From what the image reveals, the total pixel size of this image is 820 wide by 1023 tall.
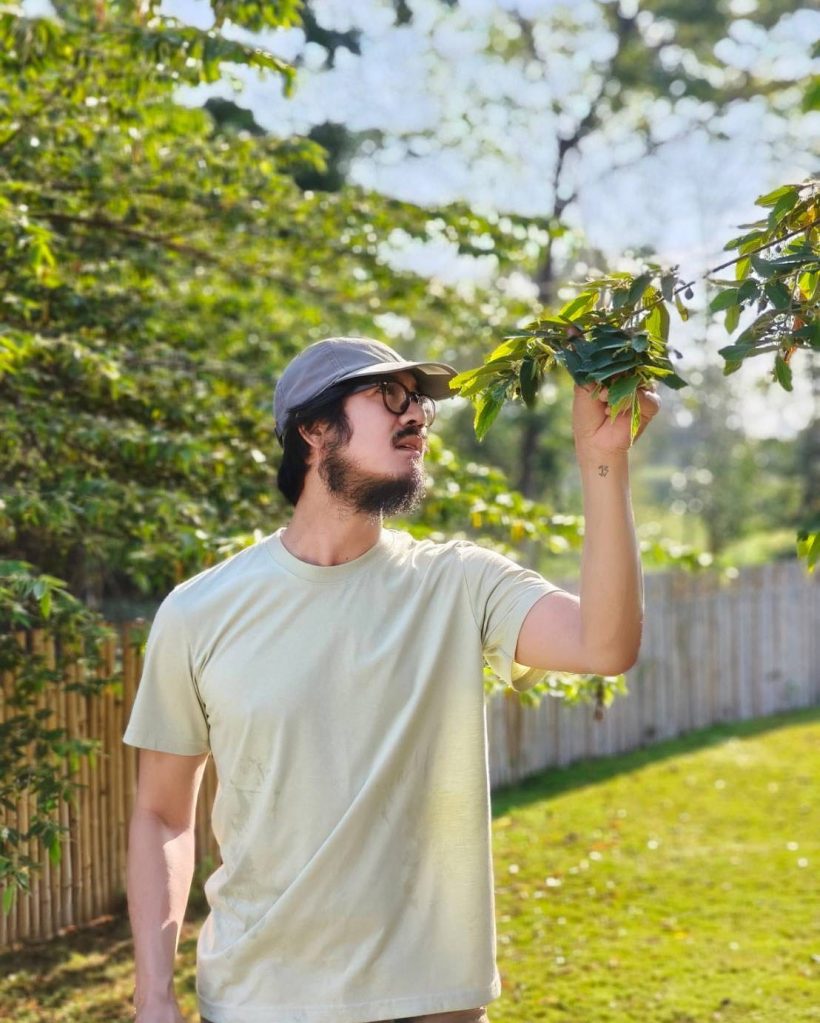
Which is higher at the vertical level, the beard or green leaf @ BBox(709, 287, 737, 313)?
green leaf @ BBox(709, 287, 737, 313)

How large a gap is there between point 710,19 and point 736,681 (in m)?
7.56

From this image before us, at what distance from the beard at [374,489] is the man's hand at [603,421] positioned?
0.43 metres

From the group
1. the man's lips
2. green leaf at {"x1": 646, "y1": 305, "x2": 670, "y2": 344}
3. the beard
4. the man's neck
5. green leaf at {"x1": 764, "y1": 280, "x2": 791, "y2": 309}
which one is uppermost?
green leaf at {"x1": 764, "y1": 280, "x2": 791, "y2": 309}

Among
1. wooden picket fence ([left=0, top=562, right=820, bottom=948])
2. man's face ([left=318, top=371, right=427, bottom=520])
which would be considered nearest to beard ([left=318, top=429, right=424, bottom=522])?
man's face ([left=318, top=371, right=427, bottom=520])

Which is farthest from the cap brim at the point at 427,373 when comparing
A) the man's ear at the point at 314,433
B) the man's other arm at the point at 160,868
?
the man's other arm at the point at 160,868

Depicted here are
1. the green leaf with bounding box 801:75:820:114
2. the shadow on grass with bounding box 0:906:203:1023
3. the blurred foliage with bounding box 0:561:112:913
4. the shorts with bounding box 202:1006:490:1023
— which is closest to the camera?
the green leaf with bounding box 801:75:820:114

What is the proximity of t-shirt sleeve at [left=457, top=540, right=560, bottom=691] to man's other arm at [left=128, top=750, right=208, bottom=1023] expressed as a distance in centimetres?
62

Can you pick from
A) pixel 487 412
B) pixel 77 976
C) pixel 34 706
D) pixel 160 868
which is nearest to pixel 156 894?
pixel 160 868

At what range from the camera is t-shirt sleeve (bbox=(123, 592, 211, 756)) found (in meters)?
2.32

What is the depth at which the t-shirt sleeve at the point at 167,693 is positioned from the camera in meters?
2.32

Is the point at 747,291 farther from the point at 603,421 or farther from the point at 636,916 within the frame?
the point at 636,916

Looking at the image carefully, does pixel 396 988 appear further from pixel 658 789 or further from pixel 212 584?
pixel 658 789

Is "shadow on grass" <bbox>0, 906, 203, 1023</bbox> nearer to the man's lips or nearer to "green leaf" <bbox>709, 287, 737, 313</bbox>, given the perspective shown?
the man's lips

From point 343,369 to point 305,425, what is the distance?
16cm
